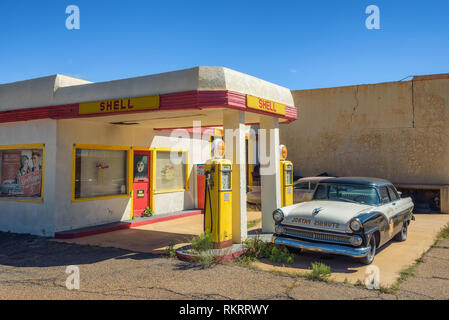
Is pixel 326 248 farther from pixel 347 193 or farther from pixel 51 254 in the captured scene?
pixel 51 254

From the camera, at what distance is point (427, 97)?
44.3 ft

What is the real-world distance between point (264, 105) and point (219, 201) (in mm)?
2366

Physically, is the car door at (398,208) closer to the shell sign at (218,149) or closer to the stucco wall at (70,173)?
the shell sign at (218,149)

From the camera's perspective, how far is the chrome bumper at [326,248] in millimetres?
5832

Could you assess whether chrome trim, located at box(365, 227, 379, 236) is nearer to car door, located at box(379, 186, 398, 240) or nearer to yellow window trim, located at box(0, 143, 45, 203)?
car door, located at box(379, 186, 398, 240)

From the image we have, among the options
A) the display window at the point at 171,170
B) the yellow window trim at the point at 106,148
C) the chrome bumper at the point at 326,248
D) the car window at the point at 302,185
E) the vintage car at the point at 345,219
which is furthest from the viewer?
the car window at the point at 302,185

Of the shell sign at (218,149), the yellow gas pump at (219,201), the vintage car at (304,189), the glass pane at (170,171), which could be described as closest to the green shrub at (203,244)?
the yellow gas pump at (219,201)

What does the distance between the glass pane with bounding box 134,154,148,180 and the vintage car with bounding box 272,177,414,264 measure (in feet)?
17.3

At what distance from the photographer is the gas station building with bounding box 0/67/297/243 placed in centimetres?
717

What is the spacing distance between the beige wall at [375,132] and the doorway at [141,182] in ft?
23.6

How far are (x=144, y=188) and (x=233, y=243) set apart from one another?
14.5 feet
